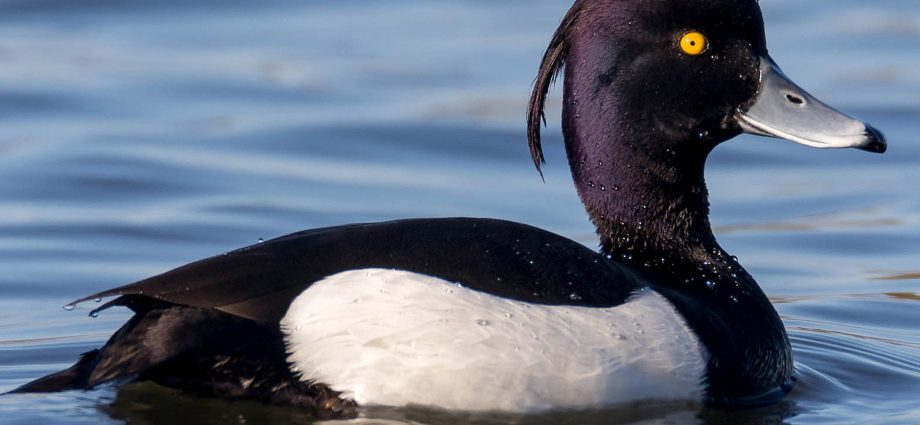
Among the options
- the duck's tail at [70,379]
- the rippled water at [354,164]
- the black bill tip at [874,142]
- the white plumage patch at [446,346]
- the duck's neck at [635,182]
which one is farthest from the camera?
the rippled water at [354,164]

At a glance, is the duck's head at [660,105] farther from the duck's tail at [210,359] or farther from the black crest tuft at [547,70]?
the duck's tail at [210,359]

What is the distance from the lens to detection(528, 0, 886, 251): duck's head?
207 inches

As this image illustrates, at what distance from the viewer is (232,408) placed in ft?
15.4

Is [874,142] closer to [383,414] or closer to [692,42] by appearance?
[692,42]

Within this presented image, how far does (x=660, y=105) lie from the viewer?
5309 mm

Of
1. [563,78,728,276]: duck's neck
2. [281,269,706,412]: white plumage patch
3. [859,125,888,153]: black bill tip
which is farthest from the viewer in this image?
[563,78,728,276]: duck's neck

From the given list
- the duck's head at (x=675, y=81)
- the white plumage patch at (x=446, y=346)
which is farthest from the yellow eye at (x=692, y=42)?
the white plumage patch at (x=446, y=346)

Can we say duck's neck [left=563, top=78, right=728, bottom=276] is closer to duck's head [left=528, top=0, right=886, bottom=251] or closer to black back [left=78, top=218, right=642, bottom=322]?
duck's head [left=528, top=0, right=886, bottom=251]

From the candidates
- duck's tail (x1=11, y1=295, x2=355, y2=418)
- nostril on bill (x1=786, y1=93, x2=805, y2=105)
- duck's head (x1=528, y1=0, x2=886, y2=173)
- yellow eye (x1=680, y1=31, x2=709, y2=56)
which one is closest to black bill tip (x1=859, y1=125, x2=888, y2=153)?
duck's head (x1=528, y1=0, x2=886, y2=173)

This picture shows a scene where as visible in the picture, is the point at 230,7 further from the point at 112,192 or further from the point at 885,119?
the point at 885,119

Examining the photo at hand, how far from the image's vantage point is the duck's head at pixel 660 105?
17.3 feet

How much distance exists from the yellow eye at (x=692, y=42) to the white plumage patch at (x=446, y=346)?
105 centimetres

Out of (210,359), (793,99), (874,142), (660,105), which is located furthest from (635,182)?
(210,359)

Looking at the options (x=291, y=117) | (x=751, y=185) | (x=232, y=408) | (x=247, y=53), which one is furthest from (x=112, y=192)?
(x=232, y=408)
